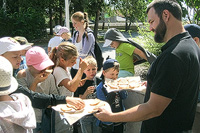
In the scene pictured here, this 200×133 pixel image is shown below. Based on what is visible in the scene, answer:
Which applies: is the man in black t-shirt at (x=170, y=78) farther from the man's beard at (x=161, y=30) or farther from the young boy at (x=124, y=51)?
the young boy at (x=124, y=51)

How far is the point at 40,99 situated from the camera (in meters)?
2.46

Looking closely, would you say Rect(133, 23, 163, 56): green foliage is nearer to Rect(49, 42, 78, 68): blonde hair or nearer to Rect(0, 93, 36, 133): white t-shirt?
Rect(49, 42, 78, 68): blonde hair

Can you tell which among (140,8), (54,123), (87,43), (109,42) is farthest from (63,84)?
(140,8)

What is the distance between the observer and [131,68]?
13.3ft

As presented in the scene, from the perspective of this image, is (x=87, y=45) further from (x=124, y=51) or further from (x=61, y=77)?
(x=61, y=77)

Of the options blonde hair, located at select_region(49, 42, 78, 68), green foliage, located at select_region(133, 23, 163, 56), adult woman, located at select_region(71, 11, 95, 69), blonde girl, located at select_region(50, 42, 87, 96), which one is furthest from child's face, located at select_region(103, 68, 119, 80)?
green foliage, located at select_region(133, 23, 163, 56)

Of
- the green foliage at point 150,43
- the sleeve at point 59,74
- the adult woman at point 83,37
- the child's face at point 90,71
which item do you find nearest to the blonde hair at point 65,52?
the sleeve at point 59,74

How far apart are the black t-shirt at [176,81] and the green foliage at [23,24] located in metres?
19.1

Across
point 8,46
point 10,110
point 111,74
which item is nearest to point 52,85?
point 8,46

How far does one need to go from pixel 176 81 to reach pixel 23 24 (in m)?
19.7

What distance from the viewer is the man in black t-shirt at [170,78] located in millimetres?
1688

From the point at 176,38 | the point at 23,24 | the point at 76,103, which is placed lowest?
the point at 23,24

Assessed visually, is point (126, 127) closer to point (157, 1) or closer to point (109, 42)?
point (109, 42)

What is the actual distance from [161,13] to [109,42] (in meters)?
2.29
